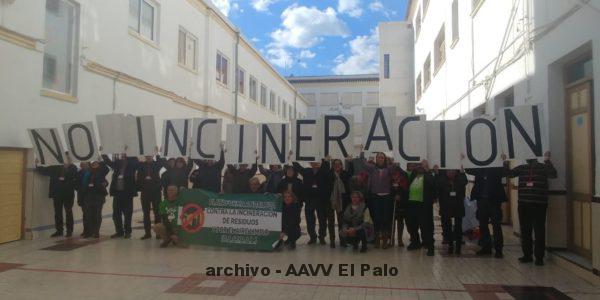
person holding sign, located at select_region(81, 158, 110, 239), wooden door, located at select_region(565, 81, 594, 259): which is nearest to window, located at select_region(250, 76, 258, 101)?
person holding sign, located at select_region(81, 158, 110, 239)

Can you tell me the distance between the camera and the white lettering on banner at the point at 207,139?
390 inches

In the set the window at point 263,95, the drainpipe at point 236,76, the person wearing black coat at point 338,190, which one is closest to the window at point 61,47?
the person wearing black coat at point 338,190

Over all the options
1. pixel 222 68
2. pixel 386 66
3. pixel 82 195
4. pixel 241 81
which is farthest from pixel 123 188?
pixel 386 66

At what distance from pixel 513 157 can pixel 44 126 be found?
32.1ft

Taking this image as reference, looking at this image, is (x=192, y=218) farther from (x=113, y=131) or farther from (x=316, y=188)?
(x=113, y=131)

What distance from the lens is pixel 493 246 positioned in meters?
9.28

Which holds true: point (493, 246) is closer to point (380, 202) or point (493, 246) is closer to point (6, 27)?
point (380, 202)

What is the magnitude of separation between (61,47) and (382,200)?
28.4 ft

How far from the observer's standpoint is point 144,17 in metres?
15.8

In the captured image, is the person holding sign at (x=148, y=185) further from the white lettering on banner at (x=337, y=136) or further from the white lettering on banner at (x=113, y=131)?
the white lettering on banner at (x=337, y=136)

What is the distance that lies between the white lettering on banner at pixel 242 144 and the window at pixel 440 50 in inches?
421

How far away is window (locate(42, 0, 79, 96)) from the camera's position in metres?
11.2

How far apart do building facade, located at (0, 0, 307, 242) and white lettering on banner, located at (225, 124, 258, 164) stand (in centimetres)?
438

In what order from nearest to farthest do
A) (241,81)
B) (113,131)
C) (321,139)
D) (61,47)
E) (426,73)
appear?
(321,139)
(113,131)
(61,47)
(426,73)
(241,81)
